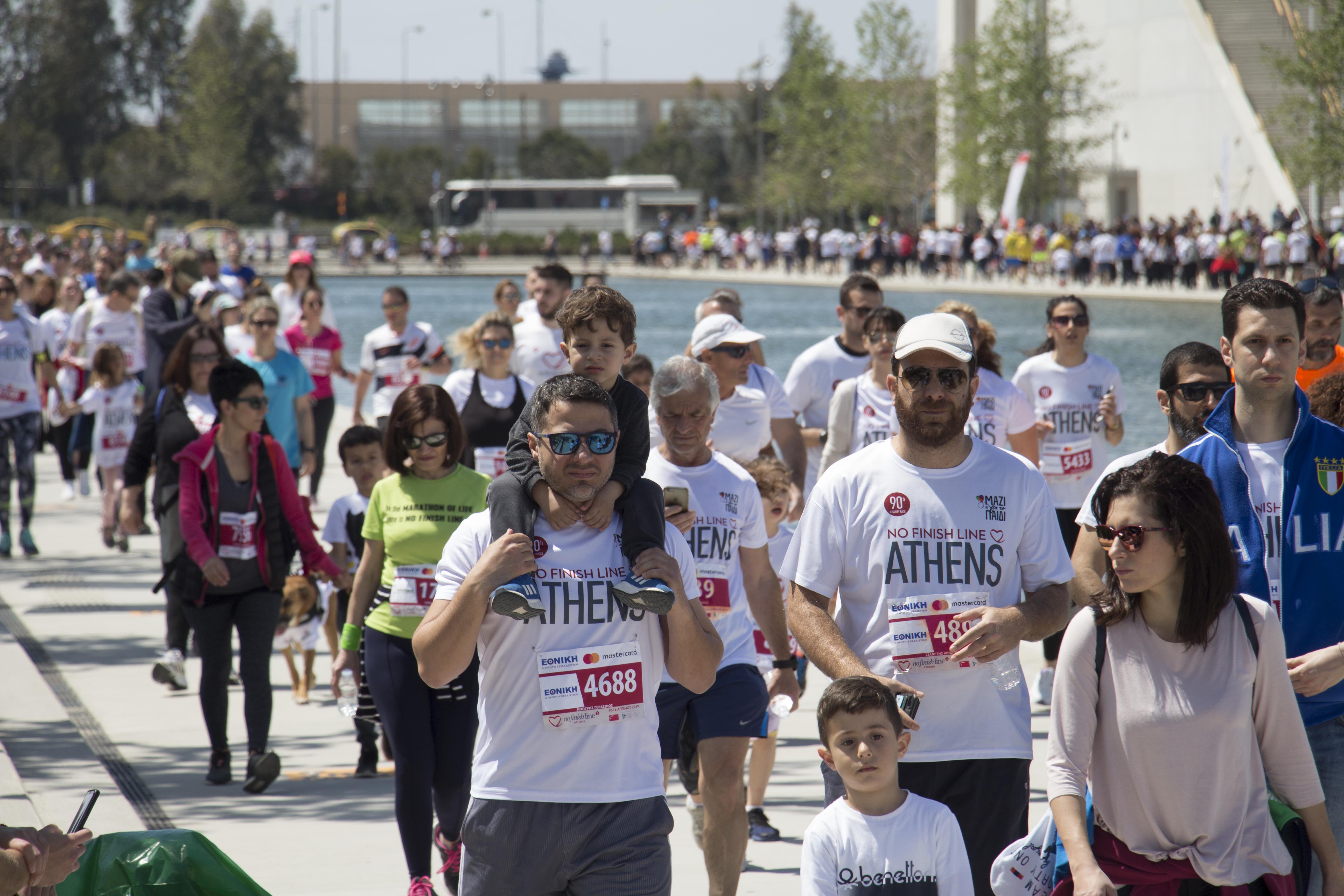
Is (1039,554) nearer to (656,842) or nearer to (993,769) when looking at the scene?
(993,769)

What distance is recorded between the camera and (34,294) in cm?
1762

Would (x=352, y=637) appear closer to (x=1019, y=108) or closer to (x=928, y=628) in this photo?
(x=928, y=628)

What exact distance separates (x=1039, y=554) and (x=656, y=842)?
128 centimetres

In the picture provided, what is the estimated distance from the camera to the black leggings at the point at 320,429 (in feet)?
42.7

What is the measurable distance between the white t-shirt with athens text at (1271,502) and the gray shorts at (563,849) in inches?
69.5

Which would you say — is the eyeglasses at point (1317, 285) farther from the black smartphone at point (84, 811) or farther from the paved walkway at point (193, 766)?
the black smartphone at point (84, 811)

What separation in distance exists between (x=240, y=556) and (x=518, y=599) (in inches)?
146

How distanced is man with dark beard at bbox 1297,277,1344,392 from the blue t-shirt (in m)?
6.45

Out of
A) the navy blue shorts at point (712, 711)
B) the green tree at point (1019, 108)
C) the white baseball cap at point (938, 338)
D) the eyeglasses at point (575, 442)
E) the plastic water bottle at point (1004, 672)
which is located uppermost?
the green tree at point (1019, 108)

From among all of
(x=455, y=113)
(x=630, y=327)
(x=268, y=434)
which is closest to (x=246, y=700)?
(x=268, y=434)

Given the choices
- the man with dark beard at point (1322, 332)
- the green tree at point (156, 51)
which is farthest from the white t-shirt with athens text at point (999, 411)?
the green tree at point (156, 51)

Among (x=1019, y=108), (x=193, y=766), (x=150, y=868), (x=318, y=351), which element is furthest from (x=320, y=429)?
(x=1019, y=108)

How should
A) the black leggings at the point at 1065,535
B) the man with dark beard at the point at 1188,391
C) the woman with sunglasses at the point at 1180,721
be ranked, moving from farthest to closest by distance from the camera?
the black leggings at the point at 1065,535 → the man with dark beard at the point at 1188,391 → the woman with sunglasses at the point at 1180,721

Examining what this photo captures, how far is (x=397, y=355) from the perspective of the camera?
11.9 meters
